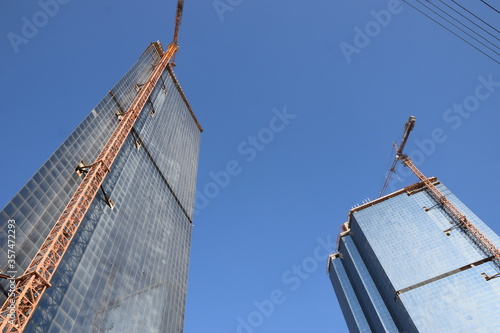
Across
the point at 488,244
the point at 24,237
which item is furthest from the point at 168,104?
the point at 488,244

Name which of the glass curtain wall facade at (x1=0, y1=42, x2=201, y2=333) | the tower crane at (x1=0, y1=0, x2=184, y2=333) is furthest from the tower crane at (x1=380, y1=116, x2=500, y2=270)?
the tower crane at (x1=0, y1=0, x2=184, y2=333)

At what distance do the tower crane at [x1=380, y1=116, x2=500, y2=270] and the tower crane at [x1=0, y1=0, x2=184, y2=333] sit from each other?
102m

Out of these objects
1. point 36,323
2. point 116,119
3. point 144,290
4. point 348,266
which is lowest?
point 36,323

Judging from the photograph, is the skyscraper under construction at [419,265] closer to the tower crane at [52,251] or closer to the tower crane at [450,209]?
the tower crane at [450,209]

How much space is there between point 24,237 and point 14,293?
560 cm

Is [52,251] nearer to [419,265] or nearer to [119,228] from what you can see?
[119,228]

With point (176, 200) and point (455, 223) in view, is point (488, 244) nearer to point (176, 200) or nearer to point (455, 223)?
point (455, 223)

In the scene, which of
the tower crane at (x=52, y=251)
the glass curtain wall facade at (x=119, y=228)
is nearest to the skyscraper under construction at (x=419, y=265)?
the glass curtain wall facade at (x=119, y=228)

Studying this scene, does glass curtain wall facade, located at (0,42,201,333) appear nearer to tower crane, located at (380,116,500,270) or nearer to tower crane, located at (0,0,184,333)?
tower crane, located at (0,0,184,333)

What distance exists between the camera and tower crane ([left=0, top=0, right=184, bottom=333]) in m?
25.8

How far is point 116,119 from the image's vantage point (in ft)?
191

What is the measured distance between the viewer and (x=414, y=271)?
10325cm

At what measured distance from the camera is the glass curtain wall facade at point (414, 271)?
90625 mm

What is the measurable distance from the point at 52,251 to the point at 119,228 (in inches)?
624
